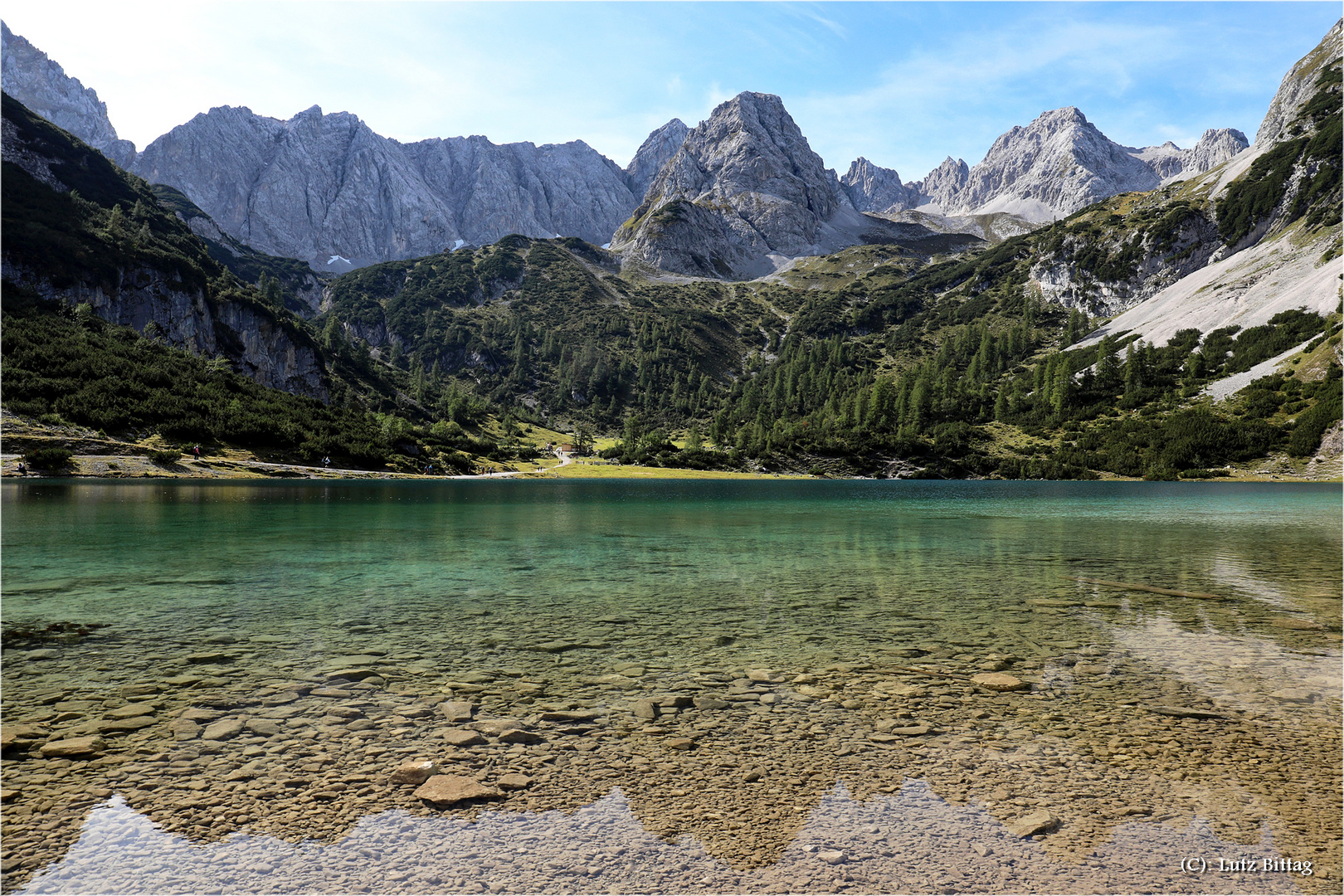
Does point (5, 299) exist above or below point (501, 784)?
above

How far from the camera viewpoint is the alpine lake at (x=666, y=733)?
22.9 ft

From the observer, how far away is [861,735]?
10.5 meters

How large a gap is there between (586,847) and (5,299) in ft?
670

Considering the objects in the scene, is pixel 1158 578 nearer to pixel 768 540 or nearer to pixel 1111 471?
pixel 768 540

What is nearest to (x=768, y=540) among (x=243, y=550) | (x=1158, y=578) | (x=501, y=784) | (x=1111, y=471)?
(x=1158, y=578)

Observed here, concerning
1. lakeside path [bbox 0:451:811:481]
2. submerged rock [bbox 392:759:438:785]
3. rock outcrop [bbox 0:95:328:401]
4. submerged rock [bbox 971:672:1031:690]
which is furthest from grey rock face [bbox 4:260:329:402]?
submerged rock [bbox 971:672:1031:690]

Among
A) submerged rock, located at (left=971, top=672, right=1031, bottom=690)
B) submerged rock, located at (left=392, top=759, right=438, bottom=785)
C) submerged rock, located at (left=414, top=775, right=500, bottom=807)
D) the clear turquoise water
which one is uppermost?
submerged rock, located at (left=414, top=775, right=500, bottom=807)

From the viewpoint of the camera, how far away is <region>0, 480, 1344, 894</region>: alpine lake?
6.98 metres

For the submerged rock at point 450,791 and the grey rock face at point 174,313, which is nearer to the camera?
the submerged rock at point 450,791

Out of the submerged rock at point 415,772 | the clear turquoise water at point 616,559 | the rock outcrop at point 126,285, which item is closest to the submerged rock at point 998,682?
the clear turquoise water at point 616,559

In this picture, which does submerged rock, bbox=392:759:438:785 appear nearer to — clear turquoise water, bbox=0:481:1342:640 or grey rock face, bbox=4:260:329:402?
clear turquoise water, bbox=0:481:1342:640

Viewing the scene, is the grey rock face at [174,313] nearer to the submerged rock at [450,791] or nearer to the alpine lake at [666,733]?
the alpine lake at [666,733]

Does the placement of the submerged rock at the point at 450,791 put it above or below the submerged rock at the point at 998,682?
above

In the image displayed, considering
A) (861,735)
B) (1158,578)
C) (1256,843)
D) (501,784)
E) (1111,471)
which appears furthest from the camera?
(1111,471)
